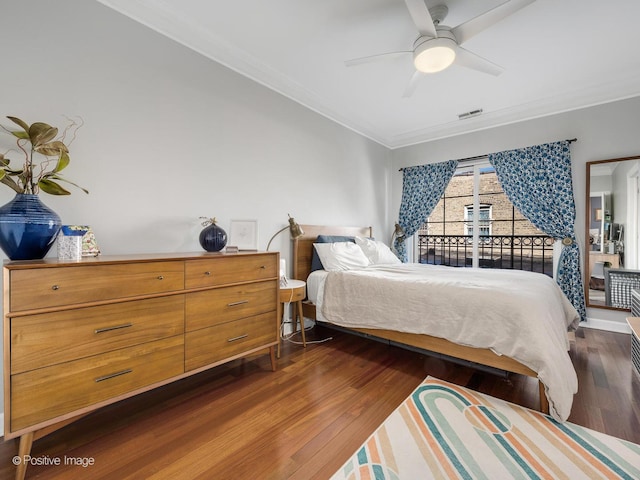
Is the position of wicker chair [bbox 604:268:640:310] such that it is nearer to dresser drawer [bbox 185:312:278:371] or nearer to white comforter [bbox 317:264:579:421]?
white comforter [bbox 317:264:579:421]

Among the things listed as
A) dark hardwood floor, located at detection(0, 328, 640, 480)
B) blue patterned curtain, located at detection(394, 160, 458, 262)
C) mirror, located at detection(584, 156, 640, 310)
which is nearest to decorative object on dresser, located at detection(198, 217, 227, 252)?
dark hardwood floor, located at detection(0, 328, 640, 480)

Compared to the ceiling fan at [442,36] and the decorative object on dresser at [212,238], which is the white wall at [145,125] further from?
the ceiling fan at [442,36]

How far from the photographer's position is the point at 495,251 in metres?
4.31

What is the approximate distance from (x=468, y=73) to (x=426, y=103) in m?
0.69

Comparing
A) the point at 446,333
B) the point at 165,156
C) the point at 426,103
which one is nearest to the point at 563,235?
the point at 426,103

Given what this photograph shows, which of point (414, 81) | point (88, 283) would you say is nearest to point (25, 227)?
point (88, 283)

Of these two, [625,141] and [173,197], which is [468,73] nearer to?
[625,141]

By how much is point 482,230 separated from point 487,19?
3.15m

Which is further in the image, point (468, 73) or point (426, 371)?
point (468, 73)

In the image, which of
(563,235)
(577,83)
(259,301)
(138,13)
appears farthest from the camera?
(563,235)

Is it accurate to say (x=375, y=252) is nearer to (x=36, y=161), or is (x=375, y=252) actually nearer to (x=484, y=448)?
(x=484, y=448)

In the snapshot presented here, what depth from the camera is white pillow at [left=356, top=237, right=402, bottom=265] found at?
11.8ft

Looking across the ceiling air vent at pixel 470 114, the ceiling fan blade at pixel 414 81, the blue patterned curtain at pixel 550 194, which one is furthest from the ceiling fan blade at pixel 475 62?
the blue patterned curtain at pixel 550 194

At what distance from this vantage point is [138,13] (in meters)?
2.03
